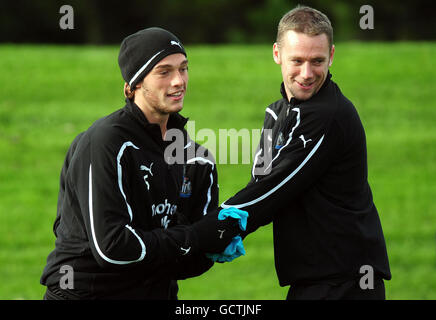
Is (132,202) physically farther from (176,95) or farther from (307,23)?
(307,23)

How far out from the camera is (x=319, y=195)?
181 inches

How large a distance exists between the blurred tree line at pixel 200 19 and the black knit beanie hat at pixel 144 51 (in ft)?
98.3

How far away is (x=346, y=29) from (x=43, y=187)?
967 inches

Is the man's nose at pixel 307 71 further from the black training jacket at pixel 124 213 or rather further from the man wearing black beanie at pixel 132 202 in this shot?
the black training jacket at pixel 124 213

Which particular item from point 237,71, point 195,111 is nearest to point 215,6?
point 237,71

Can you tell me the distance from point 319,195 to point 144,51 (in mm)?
1414

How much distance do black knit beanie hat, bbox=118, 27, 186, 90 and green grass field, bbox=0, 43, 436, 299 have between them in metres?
4.64

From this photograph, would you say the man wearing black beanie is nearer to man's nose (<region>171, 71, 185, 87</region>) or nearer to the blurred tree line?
man's nose (<region>171, 71, 185, 87</region>)

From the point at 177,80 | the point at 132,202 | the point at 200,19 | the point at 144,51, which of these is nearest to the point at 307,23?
the point at 177,80

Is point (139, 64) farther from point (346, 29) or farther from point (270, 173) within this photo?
point (346, 29)

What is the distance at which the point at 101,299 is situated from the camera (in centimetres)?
A: 461

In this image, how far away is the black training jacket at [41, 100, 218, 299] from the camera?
172 inches

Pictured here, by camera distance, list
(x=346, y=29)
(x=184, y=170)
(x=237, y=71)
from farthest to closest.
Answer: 1. (x=346, y=29)
2. (x=237, y=71)
3. (x=184, y=170)

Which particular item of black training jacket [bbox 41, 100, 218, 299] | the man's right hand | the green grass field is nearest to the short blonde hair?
black training jacket [bbox 41, 100, 218, 299]
